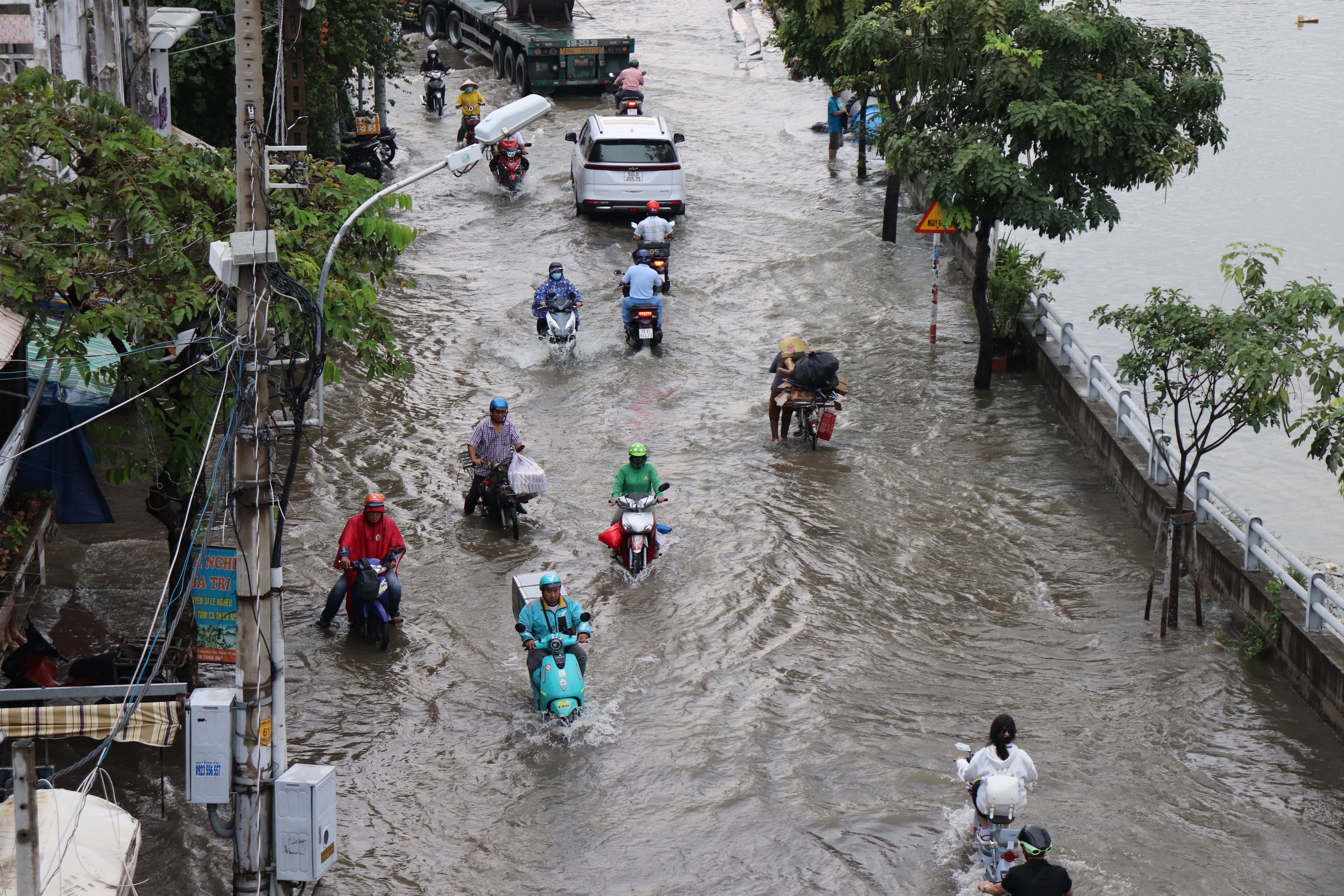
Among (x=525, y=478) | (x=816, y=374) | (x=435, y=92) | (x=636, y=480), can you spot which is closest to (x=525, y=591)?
(x=636, y=480)

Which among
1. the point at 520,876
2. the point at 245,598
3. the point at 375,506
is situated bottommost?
the point at 520,876

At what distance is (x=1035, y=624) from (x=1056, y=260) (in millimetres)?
15670

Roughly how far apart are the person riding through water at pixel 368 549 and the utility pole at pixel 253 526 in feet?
14.6

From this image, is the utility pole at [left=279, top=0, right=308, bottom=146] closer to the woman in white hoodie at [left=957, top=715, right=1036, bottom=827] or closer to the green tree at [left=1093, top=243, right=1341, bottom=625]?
the green tree at [left=1093, top=243, right=1341, bottom=625]

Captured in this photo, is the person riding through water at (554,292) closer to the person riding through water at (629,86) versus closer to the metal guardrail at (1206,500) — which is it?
the metal guardrail at (1206,500)

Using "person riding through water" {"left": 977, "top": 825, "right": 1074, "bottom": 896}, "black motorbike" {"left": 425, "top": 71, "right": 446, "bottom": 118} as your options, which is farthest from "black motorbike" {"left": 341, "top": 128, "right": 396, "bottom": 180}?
"person riding through water" {"left": 977, "top": 825, "right": 1074, "bottom": 896}

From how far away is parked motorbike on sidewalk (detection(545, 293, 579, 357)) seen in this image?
65.6ft

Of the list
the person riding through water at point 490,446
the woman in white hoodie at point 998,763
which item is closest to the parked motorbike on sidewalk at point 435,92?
the person riding through water at point 490,446

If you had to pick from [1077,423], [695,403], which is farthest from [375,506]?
[1077,423]

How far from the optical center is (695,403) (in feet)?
62.2

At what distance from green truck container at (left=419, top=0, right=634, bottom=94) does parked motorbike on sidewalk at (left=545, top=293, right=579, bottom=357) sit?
16297 mm

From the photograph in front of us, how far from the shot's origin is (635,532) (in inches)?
543

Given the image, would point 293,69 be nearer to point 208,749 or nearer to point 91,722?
point 91,722

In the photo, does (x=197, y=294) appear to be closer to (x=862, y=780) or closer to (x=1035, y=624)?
(x=862, y=780)
